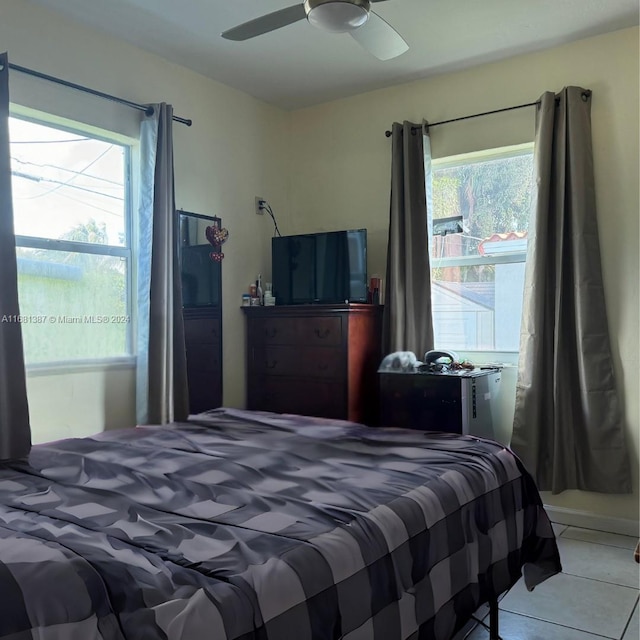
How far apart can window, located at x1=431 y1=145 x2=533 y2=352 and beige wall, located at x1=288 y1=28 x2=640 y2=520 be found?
0.54 feet

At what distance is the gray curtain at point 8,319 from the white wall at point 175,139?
227 millimetres

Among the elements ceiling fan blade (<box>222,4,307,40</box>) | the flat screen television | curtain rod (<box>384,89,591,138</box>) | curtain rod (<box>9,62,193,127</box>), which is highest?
curtain rod (<box>384,89,591,138</box>)

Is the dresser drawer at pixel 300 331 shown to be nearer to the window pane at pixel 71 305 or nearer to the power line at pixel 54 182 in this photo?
the window pane at pixel 71 305

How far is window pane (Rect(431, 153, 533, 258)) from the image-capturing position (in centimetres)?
350

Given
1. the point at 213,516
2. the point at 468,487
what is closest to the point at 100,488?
the point at 213,516

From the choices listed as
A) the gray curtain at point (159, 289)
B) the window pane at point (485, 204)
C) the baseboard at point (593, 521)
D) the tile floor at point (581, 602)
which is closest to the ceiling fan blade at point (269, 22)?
the gray curtain at point (159, 289)

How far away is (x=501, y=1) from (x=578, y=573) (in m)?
2.63

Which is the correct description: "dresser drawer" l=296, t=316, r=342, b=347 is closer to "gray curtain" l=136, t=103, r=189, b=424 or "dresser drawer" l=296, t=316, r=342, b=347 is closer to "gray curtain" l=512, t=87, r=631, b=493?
"gray curtain" l=136, t=103, r=189, b=424

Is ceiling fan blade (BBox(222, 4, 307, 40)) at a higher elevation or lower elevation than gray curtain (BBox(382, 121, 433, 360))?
higher

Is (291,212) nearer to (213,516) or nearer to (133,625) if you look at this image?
(213,516)

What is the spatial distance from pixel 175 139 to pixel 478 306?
6.69 feet

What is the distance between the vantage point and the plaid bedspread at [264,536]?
40.8 inches

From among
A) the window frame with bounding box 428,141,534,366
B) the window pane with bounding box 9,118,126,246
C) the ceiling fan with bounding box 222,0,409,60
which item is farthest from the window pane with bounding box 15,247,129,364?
the window frame with bounding box 428,141,534,366

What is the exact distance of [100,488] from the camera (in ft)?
5.60
